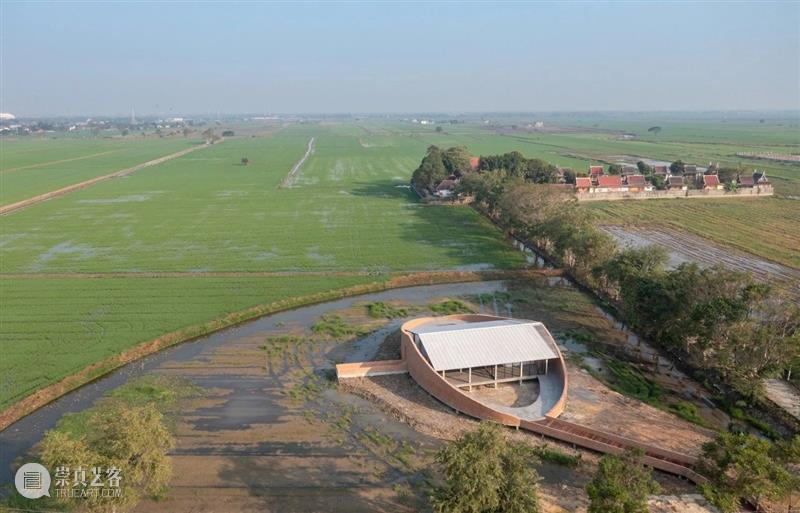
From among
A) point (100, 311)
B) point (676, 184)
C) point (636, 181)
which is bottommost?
point (100, 311)

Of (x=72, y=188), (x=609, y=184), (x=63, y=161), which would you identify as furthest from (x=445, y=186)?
(x=63, y=161)

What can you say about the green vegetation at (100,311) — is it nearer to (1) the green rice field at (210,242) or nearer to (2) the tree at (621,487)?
(1) the green rice field at (210,242)

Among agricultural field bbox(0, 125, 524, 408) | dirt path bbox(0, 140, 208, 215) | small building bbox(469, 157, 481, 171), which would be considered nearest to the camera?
agricultural field bbox(0, 125, 524, 408)

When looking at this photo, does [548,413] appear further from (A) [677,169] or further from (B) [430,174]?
(A) [677,169]

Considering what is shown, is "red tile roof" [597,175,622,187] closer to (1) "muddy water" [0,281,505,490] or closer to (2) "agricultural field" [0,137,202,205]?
(1) "muddy water" [0,281,505,490]

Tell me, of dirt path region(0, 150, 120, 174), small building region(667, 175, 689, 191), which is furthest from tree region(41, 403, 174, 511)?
dirt path region(0, 150, 120, 174)

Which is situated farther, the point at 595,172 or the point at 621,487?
the point at 595,172
